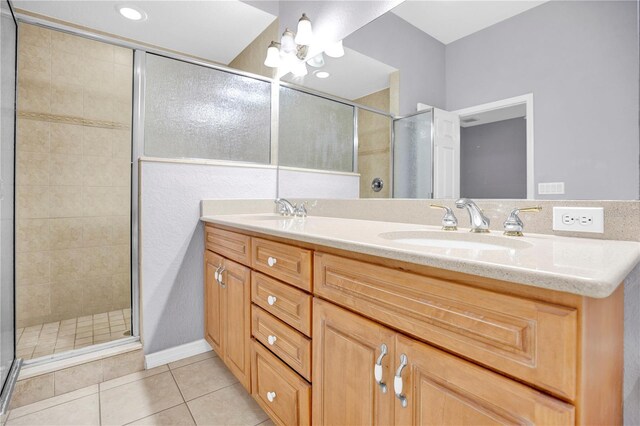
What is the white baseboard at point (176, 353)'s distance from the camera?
170cm

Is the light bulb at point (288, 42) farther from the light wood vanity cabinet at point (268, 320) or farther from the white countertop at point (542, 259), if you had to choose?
the white countertop at point (542, 259)

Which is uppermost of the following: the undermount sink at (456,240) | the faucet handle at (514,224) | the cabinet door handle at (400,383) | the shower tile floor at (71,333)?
the faucet handle at (514,224)

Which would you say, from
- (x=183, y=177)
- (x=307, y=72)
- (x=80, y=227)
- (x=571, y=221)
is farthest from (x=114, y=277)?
(x=571, y=221)

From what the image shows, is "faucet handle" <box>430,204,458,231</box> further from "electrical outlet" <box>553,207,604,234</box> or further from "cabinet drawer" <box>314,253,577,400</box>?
"cabinet drawer" <box>314,253,577,400</box>

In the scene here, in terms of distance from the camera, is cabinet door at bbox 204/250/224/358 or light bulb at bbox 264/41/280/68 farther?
light bulb at bbox 264/41/280/68

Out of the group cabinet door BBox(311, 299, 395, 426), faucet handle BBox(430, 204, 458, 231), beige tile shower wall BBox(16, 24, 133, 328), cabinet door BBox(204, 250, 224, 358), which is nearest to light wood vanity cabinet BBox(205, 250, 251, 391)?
cabinet door BBox(204, 250, 224, 358)

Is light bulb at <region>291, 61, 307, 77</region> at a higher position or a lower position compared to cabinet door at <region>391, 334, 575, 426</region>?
higher

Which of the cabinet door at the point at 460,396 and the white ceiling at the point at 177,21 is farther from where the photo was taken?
the white ceiling at the point at 177,21

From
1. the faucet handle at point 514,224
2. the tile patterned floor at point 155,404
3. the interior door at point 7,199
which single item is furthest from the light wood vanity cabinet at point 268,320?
the interior door at point 7,199

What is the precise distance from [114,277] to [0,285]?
1177 millimetres

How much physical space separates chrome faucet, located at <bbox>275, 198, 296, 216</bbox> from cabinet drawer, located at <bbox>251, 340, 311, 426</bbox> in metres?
0.89

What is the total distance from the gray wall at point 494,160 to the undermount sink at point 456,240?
186 mm

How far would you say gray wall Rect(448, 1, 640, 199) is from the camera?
806 millimetres

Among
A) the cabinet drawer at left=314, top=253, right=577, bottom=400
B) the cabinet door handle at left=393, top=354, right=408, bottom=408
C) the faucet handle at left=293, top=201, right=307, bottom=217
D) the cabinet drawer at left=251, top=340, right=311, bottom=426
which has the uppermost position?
the faucet handle at left=293, top=201, right=307, bottom=217
